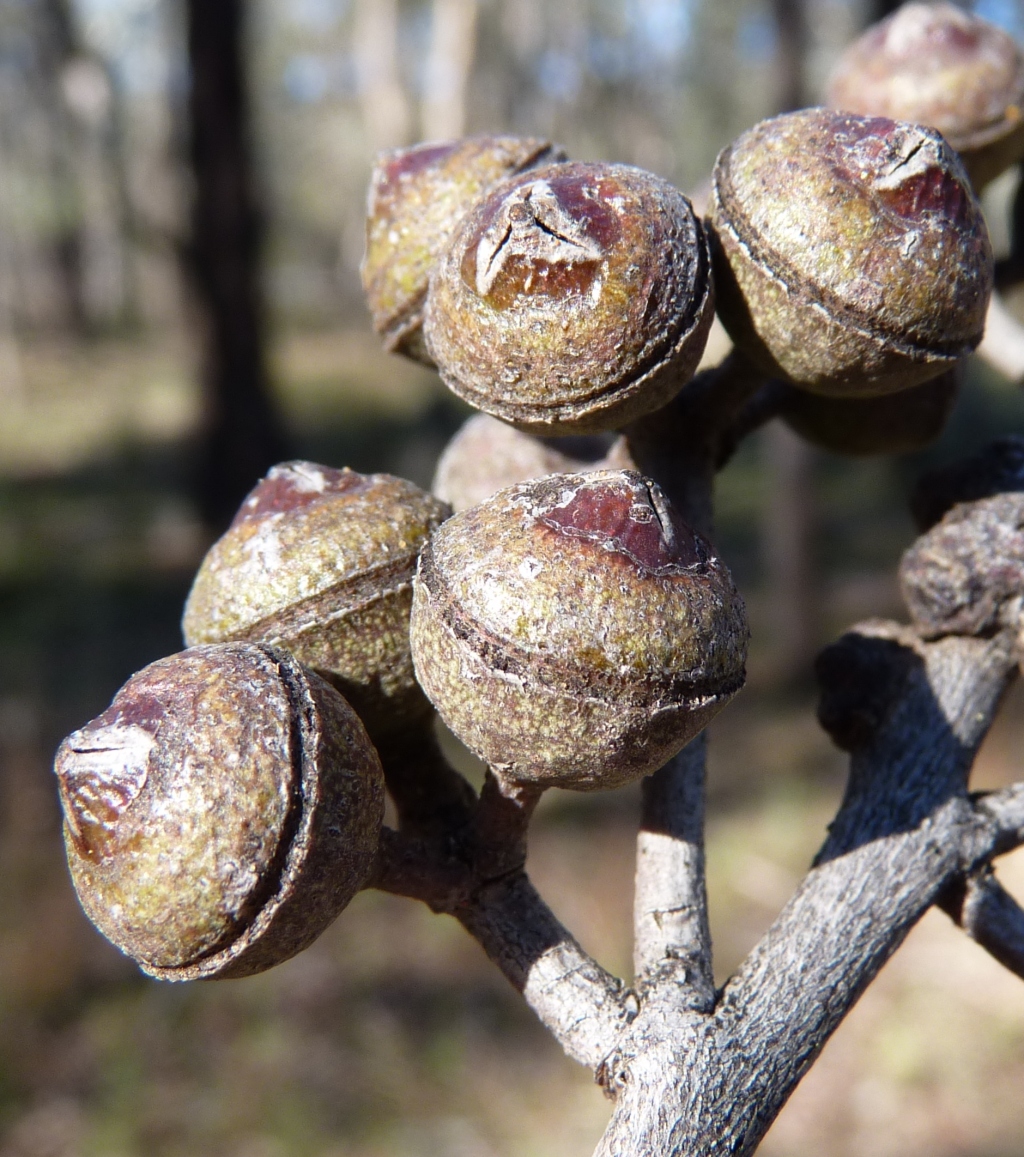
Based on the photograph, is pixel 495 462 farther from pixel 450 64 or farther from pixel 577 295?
pixel 450 64

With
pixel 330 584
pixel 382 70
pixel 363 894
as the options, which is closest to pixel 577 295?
pixel 330 584

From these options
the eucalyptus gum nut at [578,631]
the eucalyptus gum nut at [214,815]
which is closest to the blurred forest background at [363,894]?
the eucalyptus gum nut at [578,631]

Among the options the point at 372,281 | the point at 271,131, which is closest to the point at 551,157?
the point at 372,281

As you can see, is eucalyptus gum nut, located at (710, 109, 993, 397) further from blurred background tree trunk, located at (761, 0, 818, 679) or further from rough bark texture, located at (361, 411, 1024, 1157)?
blurred background tree trunk, located at (761, 0, 818, 679)

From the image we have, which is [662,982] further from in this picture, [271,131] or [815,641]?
[271,131]

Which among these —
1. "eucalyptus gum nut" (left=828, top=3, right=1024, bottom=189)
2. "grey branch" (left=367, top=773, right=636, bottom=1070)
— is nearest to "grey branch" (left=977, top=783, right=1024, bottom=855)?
"grey branch" (left=367, top=773, right=636, bottom=1070)

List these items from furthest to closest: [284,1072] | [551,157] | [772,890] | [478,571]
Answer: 1. [772,890]
2. [284,1072]
3. [551,157]
4. [478,571]

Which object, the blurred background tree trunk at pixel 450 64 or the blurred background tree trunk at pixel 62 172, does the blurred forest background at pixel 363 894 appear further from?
the blurred background tree trunk at pixel 62 172
